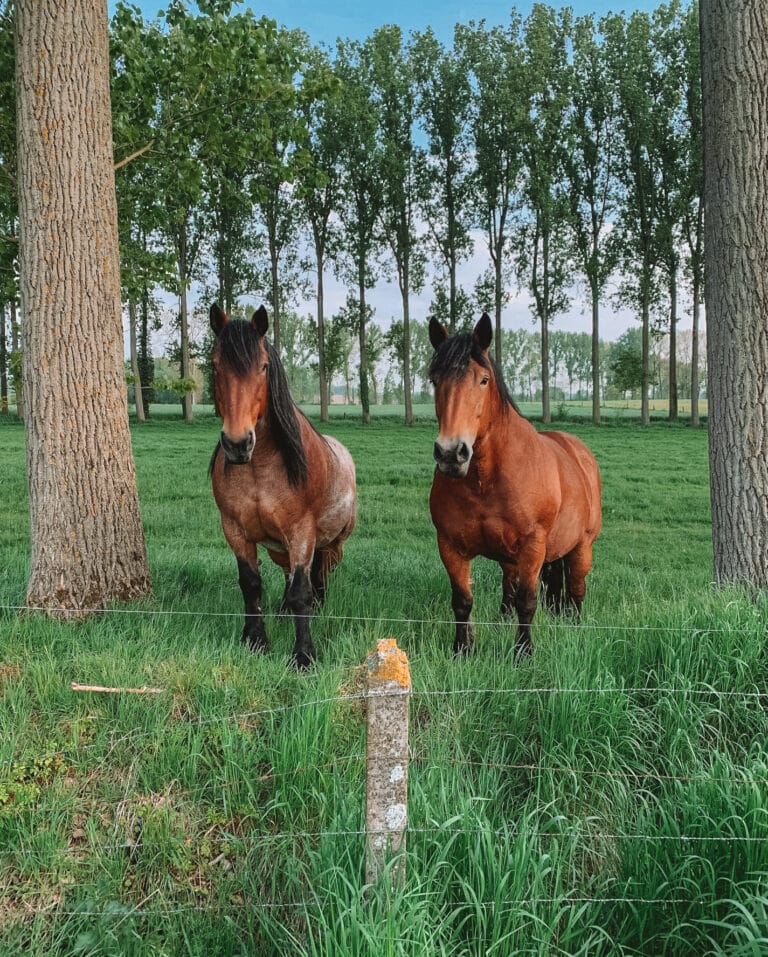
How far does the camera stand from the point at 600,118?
103ft

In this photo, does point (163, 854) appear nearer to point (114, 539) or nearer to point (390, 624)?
point (390, 624)

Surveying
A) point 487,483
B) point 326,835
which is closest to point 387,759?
point 326,835

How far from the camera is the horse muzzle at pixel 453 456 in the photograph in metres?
3.63

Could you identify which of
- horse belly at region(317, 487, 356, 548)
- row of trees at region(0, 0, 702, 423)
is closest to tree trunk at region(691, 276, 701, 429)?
row of trees at region(0, 0, 702, 423)

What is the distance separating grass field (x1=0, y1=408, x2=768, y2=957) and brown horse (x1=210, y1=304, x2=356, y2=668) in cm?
39

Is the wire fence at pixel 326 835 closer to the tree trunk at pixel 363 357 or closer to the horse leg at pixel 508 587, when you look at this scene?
the horse leg at pixel 508 587

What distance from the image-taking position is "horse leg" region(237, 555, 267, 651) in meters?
4.56

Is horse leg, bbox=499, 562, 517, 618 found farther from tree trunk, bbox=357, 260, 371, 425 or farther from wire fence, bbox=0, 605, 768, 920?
tree trunk, bbox=357, 260, 371, 425

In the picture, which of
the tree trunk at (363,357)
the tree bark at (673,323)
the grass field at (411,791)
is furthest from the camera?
the tree trunk at (363,357)

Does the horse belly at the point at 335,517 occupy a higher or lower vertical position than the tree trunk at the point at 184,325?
lower

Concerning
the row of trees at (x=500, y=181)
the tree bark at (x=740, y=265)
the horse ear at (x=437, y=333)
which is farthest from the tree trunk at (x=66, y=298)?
the row of trees at (x=500, y=181)

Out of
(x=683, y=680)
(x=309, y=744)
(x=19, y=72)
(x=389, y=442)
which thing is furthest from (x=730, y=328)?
(x=389, y=442)

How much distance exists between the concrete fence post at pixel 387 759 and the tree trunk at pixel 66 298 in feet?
11.6

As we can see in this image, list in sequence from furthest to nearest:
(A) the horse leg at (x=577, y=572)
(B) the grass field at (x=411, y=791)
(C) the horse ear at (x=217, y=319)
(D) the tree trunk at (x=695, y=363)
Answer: (D) the tree trunk at (x=695, y=363), (A) the horse leg at (x=577, y=572), (C) the horse ear at (x=217, y=319), (B) the grass field at (x=411, y=791)
